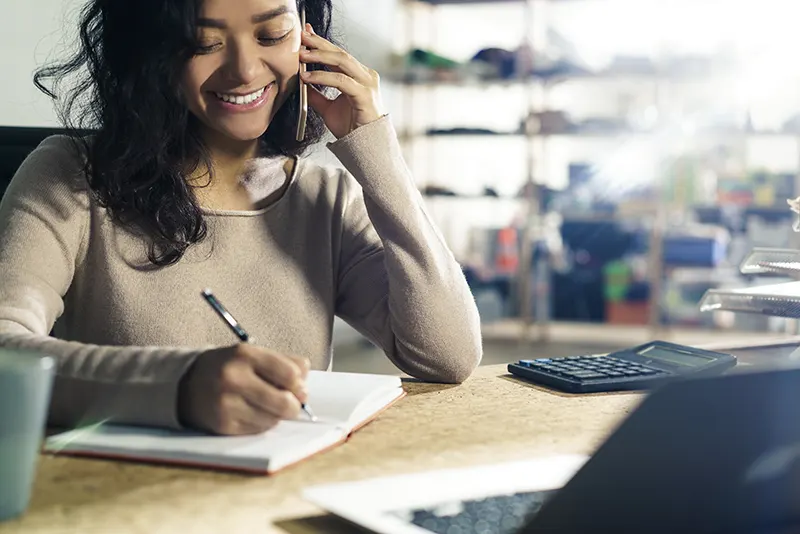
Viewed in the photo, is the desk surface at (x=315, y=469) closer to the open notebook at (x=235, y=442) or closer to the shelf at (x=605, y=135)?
the open notebook at (x=235, y=442)

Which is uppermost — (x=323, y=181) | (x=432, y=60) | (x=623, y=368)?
(x=432, y=60)

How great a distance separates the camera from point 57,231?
112 centimetres

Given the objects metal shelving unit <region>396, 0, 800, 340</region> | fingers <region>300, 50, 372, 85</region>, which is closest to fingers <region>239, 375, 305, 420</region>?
fingers <region>300, 50, 372, 85</region>

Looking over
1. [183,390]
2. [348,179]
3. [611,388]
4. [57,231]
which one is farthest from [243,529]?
[348,179]

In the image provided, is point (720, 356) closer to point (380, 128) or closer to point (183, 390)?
point (380, 128)

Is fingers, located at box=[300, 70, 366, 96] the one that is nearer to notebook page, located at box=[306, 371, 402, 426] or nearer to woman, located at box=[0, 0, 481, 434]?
woman, located at box=[0, 0, 481, 434]

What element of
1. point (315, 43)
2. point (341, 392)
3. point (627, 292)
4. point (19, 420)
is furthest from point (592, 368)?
point (627, 292)

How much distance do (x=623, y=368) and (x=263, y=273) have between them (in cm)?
48

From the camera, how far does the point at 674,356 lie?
110 centimetres

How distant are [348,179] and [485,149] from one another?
12.9 ft

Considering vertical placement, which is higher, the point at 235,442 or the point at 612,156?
the point at 612,156

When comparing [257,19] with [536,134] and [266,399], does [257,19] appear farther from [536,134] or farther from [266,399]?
[536,134]

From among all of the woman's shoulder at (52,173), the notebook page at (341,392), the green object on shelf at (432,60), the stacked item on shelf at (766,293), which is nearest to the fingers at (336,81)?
the woman's shoulder at (52,173)

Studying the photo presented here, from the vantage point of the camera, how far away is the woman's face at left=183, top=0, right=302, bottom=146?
1136 mm
